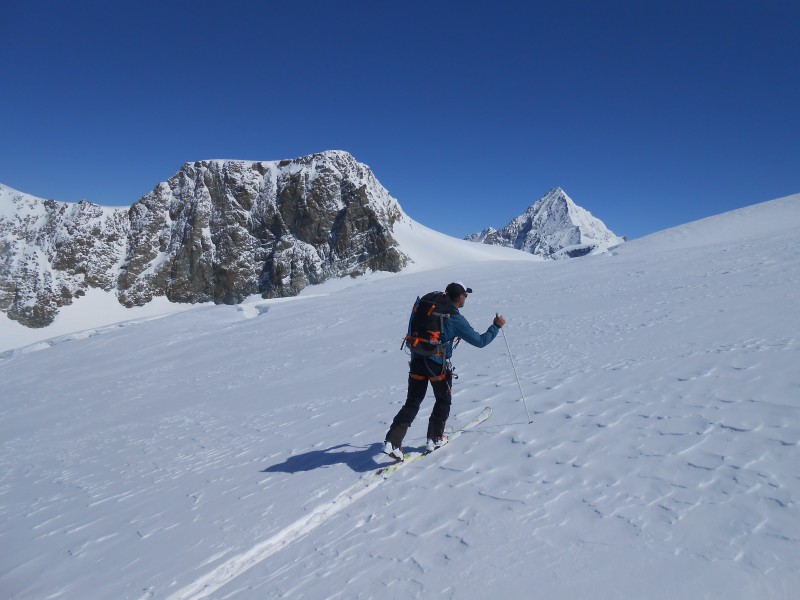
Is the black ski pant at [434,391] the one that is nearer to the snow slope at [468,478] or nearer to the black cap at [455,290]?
the snow slope at [468,478]

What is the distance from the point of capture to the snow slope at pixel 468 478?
3645 mm

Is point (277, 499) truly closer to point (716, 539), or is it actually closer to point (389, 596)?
point (389, 596)

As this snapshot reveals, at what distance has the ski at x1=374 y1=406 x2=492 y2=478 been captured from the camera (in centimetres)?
584

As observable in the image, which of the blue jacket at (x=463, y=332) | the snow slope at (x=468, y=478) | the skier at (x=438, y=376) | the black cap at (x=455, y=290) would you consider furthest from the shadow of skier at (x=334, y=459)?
the black cap at (x=455, y=290)

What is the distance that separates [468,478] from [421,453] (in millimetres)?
1031

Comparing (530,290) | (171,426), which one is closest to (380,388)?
(171,426)

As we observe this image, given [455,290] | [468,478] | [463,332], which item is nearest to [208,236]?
[455,290]

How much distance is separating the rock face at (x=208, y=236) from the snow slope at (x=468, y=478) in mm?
84496

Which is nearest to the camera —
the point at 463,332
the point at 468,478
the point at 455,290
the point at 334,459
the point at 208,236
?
the point at 468,478

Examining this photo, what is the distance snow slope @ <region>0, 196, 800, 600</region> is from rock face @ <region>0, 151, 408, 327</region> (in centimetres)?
8450

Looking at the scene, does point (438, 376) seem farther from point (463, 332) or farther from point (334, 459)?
point (334, 459)

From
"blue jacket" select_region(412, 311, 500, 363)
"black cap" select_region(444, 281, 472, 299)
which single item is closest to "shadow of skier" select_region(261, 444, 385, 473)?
"blue jacket" select_region(412, 311, 500, 363)

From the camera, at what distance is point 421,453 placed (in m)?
6.21

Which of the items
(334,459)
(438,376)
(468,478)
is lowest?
(334,459)
